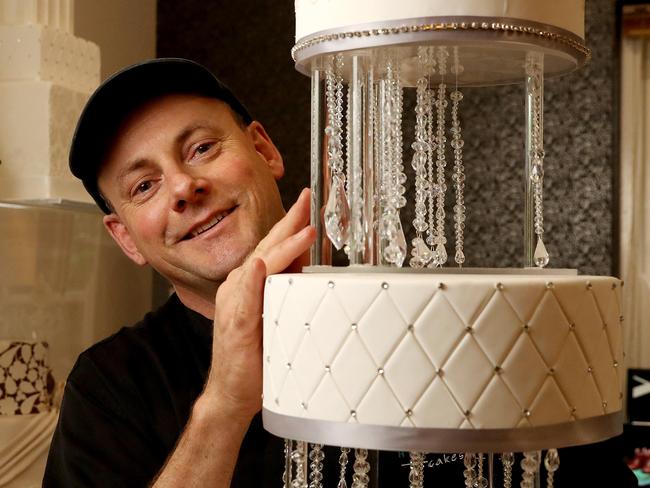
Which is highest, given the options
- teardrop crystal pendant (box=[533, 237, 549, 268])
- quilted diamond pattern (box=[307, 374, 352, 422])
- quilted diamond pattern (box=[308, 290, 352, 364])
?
teardrop crystal pendant (box=[533, 237, 549, 268])

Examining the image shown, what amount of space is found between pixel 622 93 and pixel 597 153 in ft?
0.84

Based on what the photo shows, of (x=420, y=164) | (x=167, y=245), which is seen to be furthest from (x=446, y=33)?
(x=167, y=245)

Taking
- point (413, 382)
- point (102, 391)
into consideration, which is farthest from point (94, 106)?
point (413, 382)

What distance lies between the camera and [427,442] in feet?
2.44

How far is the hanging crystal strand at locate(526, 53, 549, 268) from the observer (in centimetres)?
90

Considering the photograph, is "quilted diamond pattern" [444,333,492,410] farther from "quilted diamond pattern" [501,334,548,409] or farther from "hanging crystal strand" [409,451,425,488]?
"hanging crystal strand" [409,451,425,488]

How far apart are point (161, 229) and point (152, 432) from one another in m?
0.30

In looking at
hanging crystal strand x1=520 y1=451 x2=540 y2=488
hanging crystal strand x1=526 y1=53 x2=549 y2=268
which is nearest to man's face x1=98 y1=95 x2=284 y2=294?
hanging crystal strand x1=526 y1=53 x2=549 y2=268

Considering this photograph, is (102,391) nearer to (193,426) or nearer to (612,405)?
(193,426)

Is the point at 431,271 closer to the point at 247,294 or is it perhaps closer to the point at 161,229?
the point at 247,294

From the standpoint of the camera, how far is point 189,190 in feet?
4.12

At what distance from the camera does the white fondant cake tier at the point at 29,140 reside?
2168mm

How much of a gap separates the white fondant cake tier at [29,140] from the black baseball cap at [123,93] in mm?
790

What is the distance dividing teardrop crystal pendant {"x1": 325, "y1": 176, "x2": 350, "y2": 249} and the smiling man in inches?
14.5
